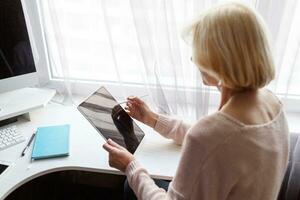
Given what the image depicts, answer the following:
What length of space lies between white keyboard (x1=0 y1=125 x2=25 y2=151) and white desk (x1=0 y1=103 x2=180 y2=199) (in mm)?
19

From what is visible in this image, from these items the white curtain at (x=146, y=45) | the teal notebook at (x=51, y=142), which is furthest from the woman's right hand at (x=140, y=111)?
the teal notebook at (x=51, y=142)

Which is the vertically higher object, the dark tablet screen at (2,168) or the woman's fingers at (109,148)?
the woman's fingers at (109,148)

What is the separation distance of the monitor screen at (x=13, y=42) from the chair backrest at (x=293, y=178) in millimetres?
1111

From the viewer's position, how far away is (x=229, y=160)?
776 mm

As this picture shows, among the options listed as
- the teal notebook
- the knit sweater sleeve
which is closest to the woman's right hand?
the knit sweater sleeve

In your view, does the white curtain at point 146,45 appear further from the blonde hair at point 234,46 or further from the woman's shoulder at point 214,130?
the woman's shoulder at point 214,130

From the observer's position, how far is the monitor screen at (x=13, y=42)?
1280mm

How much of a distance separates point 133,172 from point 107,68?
2.27 ft

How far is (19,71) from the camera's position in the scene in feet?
4.49

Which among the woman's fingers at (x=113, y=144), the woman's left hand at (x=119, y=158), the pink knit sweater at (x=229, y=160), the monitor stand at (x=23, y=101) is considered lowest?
the woman's left hand at (x=119, y=158)

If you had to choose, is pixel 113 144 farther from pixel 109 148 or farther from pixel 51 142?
pixel 51 142

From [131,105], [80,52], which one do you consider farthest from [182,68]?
[80,52]

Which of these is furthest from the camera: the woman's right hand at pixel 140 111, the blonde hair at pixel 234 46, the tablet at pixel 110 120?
the woman's right hand at pixel 140 111

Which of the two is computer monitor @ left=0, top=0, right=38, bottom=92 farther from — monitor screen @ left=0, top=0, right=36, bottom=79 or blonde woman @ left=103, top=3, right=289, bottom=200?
blonde woman @ left=103, top=3, right=289, bottom=200
